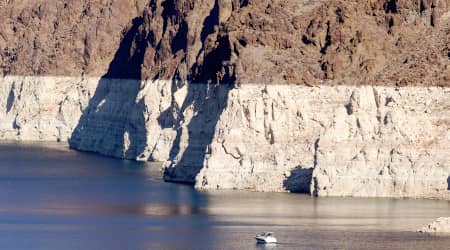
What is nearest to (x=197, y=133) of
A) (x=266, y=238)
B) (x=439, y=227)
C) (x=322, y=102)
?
(x=322, y=102)

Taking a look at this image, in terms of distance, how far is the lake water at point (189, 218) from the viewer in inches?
3447

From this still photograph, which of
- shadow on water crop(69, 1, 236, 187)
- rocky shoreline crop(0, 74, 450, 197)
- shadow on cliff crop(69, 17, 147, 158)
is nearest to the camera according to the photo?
rocky shoreline crop(0, 74, 450, 197)

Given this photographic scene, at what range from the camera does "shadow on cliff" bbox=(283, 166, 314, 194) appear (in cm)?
10738

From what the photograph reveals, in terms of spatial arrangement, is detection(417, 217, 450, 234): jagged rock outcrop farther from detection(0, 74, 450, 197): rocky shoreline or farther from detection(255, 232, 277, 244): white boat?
detection(0, 74, 450, 197): rocky shoreline

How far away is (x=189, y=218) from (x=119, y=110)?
217 ft

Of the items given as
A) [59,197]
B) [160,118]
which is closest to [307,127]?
[59,197]

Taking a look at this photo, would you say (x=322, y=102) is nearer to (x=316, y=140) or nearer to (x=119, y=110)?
(x=316, y=140)

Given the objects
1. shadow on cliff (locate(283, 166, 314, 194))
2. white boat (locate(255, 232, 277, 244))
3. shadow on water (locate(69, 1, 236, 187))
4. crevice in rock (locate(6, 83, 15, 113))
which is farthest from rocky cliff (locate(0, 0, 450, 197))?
crevice in rock (locate(6, 83, 15, 113))

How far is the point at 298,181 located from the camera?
352 ft

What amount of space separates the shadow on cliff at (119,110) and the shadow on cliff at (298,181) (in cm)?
4238

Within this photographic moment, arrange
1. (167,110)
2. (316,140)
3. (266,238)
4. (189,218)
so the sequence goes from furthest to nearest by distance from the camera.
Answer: (167,110), (316,140), (189,218), (266,238)

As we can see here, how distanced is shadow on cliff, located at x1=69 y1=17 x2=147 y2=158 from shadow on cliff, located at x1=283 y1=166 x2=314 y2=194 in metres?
42.4

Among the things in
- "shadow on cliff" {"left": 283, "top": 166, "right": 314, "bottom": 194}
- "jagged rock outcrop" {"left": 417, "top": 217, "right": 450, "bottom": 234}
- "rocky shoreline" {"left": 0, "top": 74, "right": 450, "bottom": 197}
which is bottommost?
"jagged rock outcrop" {"left": 417, "top": 217, "right": 450, "bottom": 234}

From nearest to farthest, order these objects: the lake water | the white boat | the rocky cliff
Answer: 1. the white boat
2. the lake water
3. the rocky cliff
